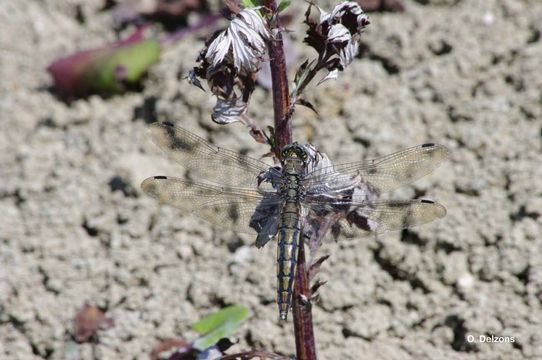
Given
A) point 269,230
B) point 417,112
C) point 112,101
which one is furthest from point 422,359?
point 112,101

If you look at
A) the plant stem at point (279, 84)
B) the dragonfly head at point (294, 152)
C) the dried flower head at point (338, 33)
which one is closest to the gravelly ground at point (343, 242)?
the dragonfly head at point (294, 152)

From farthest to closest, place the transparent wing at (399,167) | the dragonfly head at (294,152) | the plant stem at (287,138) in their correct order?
the transparent wing at (399,167) < the dragonfly head at (294,152) < the plant stem at (287,138)

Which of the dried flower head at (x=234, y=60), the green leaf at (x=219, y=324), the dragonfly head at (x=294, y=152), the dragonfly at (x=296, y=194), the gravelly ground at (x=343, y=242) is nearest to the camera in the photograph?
the dried flower head at (x=234, y=60)

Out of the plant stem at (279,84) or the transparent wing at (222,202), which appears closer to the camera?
the plant stem at (279,84)

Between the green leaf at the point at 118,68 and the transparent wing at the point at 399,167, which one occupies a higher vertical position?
the green leaf at the point at 118,68

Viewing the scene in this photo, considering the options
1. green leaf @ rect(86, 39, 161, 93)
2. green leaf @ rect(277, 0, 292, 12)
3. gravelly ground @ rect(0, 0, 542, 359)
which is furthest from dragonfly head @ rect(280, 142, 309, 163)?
green leaf @ rect(86, 39, 161, 93)

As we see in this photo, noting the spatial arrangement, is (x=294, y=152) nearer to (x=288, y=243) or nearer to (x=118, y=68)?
(x=288, y=243)

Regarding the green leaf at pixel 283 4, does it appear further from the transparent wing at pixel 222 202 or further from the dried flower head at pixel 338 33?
the transparent wing at pixel 222 202

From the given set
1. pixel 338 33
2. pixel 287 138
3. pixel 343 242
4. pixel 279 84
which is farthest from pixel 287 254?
pixel 343 242
